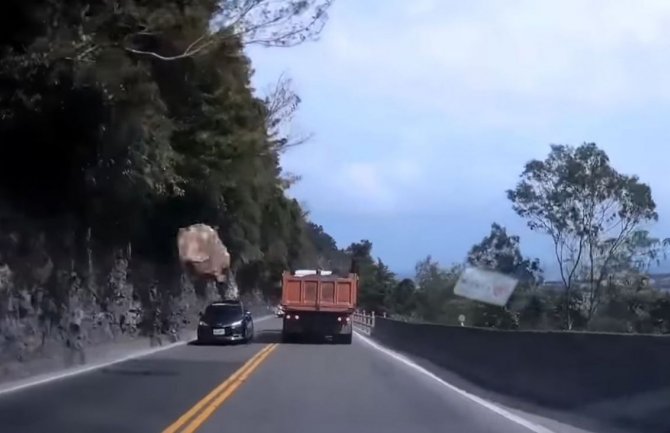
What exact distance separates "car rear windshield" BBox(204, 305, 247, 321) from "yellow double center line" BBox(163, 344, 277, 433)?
52.4ft

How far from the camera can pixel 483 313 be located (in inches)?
1478

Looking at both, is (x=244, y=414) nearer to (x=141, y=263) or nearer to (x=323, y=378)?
(x=323, y=378)

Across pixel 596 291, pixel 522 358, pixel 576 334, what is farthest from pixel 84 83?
pixel 596 291

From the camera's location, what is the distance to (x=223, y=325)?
1875 inches

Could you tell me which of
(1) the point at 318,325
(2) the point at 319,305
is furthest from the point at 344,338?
(2) the point at 319,305

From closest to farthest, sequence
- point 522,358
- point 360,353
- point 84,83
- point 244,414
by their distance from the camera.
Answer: point 244,414, point 522,358, point 84,83, point 360,353

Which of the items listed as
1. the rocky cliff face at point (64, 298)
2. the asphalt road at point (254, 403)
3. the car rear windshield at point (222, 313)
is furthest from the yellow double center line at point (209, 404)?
the car rear windshield at point (222, 313)

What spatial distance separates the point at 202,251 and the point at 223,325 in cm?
735

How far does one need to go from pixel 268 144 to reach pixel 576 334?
34.4 meters

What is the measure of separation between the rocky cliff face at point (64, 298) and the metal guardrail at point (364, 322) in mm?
19699

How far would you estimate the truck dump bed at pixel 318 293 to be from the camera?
50219 mm

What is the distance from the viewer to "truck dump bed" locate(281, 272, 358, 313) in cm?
5022

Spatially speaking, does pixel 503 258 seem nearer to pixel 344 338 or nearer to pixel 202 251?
pixel 344 338

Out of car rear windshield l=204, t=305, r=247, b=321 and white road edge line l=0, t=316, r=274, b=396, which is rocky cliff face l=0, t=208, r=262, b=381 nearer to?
white road edge line l=0, t=316, r=274, b=396
